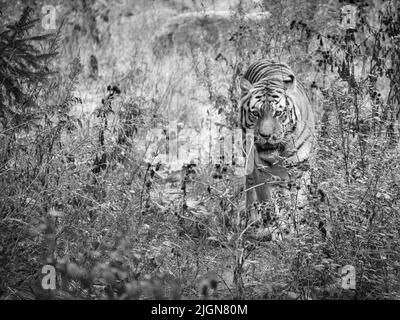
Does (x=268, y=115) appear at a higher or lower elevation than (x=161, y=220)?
higher

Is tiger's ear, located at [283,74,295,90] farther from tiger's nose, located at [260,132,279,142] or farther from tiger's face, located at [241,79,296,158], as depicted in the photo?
tiger's nose, located at [260,132,279,142]

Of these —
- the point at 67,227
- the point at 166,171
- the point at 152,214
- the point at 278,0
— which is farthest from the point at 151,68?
the point at 67,227

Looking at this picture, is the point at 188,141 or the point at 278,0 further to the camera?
the point at 278,0

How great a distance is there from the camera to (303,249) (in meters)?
3.56

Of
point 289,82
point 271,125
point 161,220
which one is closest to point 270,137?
point 271,125

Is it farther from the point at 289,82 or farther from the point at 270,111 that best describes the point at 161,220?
the point at 289,82

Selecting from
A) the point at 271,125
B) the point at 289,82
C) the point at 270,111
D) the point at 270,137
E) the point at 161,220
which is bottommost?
the point at 161,220

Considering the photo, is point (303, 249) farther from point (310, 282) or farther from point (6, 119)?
point (6, 119)

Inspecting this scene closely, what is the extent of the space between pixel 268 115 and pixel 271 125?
4.7 inches

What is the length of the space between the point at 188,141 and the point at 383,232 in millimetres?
3065

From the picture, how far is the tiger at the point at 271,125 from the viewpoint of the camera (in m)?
4.72

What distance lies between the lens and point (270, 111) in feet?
16.1

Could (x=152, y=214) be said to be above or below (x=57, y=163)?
below

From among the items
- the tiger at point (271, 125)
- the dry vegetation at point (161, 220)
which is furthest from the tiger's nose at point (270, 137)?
the dry vegetation at point (161, 220)
